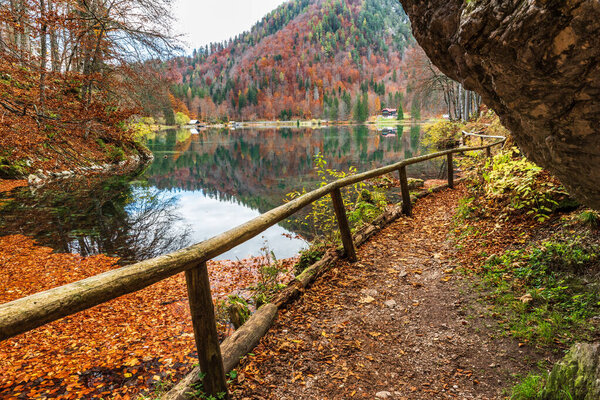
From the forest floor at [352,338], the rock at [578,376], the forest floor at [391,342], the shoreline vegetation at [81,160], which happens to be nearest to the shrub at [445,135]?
the forest floor at [352,338]

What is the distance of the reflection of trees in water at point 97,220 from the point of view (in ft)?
33.5

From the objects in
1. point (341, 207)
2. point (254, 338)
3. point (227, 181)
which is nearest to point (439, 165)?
point (227, 181)

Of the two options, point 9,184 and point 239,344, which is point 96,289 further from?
point 9,184

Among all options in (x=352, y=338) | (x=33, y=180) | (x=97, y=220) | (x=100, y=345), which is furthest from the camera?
(x=33, y=180)

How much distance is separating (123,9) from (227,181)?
1274 cm

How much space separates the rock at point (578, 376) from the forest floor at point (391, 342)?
2.16 feet

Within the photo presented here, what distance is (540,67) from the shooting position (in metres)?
2.24

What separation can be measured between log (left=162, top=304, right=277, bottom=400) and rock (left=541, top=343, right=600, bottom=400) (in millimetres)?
2405

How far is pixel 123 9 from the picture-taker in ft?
39.1

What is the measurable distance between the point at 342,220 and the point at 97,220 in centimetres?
1125

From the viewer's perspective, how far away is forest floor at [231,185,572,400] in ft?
9.15

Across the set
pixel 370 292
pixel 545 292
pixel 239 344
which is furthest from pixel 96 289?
pixel 545 292

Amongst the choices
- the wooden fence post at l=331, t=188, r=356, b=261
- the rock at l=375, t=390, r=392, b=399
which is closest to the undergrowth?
the wooden fence post at l=331, t=188, r=356, b=261

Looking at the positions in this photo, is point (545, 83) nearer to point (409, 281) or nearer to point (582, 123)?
point (582, 123)
